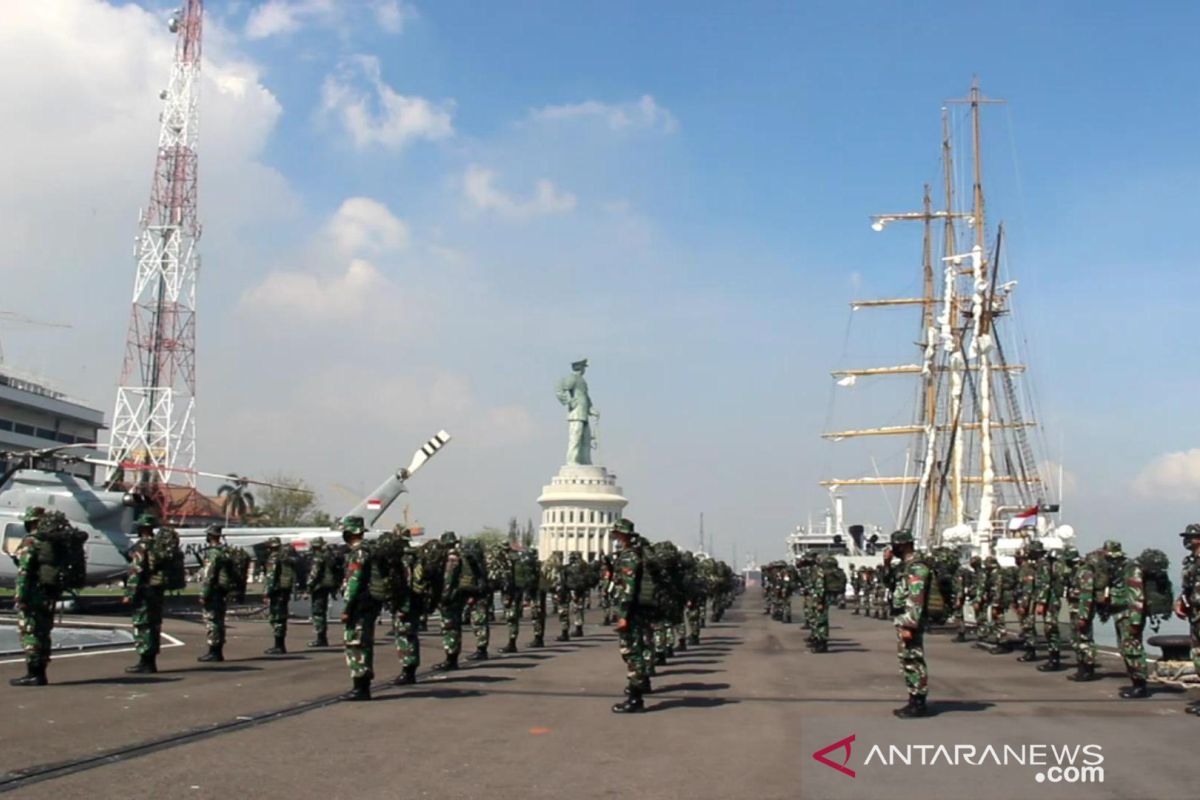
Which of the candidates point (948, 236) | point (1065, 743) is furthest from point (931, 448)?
point (1065, 743)

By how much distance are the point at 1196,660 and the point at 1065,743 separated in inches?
154

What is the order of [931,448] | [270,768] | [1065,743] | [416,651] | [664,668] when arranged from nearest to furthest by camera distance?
[270,768] < [1065,743] < [416,651] < [664,668] < [931,448]

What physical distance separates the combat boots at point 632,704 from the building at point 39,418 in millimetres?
70944

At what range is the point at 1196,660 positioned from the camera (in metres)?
11.8

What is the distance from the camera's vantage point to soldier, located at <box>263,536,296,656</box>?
1770 centimetres

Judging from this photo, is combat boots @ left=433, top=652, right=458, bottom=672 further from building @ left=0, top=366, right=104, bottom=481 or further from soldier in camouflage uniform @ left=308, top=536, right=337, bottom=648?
building @ left=0, top=366, right=104, bottom=481

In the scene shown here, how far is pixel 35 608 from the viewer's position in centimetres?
1201

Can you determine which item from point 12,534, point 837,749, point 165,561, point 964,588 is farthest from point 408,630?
point 12,534

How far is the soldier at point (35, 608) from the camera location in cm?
1199

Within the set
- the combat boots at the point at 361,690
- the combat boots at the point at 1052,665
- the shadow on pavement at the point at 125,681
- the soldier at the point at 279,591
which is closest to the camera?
the combat boots at the point at 361,690

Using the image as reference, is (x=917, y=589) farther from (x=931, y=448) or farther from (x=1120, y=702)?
(x=931, y=448)

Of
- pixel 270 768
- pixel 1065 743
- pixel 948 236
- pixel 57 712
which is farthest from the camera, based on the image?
pixel 948 236

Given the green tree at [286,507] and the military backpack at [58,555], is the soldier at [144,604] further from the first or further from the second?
the green tree at [286,507]

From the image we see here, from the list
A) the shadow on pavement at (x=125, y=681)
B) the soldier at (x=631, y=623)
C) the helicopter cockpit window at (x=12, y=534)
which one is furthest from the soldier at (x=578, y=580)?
the helicopter cockpit window at (x=12, y=534)
